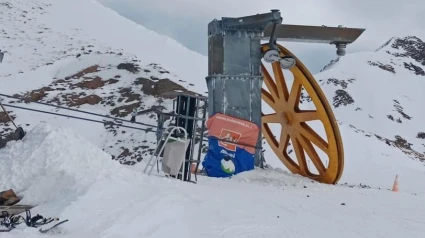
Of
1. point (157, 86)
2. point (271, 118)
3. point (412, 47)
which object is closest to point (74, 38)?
point (157, 86)

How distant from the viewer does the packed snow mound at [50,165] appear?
6.92m

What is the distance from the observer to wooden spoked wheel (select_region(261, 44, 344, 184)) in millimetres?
12984

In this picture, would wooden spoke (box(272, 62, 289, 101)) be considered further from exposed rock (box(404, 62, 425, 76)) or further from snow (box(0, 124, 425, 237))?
exposed rock (box(404, 62, 425, 76))

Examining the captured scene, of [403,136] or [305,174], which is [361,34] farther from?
[403,136]

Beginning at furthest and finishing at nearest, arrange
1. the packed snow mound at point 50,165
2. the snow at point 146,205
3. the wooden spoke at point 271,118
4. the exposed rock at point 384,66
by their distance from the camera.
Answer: the exposed rock at point 384,66 < the wooden spoke at point 271,118 < the packed snow mound at point 50,165 < the snow at point 146,205

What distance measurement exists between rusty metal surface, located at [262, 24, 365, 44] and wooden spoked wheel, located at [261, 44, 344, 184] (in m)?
0.54

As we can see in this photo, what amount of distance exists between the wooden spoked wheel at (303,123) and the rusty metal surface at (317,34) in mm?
537

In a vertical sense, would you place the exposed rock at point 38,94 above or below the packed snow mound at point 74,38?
below

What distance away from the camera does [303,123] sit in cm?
1420

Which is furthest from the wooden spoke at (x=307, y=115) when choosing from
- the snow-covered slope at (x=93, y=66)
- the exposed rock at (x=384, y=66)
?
the exposed rock at (x=384, y=66)

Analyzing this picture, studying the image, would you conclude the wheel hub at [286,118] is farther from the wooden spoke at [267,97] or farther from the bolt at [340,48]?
the bolt at [340,48]

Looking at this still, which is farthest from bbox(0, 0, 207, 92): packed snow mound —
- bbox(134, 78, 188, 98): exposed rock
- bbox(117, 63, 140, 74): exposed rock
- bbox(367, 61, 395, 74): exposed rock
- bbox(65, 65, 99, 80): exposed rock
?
bbox(367, 61, 395, 74): exposed rock

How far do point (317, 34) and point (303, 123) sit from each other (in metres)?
2.59

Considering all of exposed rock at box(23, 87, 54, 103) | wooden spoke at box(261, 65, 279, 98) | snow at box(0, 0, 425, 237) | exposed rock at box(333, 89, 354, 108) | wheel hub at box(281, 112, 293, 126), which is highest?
exposed rock at box(333, 89, 354, 108)
